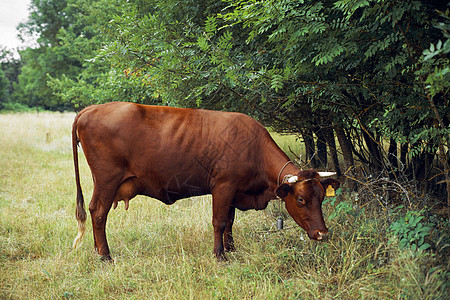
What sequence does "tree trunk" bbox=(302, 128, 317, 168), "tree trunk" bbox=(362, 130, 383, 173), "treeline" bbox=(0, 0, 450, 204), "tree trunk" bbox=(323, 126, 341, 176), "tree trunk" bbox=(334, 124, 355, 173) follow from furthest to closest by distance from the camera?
1. "tree trunk" bbox=(323, 126, 341, 176)
2. "tree trunk" bbox=(302, 128, 317, 168)
3. "tree trunk" bbox=(334, 124, 355, 173)
4. "tree trunk" bbox=(362, 130, 383, 173)
5. "treeline" bbox=(0, 0, 450, 204)

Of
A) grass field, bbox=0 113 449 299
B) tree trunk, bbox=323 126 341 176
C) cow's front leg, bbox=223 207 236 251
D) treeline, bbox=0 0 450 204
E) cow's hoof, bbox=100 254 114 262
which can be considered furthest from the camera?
tree trunk, bbox=323 126 341 176

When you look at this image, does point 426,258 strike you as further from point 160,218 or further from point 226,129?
point 160,218

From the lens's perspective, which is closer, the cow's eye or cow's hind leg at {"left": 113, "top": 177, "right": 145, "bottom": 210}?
the cow's eye

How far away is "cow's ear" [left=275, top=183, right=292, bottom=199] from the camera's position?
3781mm

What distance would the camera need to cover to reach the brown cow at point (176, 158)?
4.21 meters

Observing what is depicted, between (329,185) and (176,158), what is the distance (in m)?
1.73

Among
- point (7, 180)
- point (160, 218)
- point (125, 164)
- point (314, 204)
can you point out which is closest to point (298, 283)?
point (314, 204)

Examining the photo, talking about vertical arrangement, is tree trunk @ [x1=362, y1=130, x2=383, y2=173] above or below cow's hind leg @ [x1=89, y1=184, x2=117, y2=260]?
above

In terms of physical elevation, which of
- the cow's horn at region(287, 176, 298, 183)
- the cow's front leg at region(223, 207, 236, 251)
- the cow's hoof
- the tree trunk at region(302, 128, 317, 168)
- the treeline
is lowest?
the cow's hoof

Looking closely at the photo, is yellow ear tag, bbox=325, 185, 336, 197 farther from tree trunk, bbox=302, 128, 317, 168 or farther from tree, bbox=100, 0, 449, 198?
tree trunk, bbox=302, 128, 317, 168

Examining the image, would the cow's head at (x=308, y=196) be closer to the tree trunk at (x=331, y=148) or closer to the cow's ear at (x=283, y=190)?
the cow's ear at (x=283, y=190)

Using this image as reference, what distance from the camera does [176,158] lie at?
424cm

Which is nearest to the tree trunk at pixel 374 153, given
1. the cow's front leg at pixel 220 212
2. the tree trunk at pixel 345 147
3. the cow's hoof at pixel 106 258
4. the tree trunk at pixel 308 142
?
the tree trunk at pixel 345 147

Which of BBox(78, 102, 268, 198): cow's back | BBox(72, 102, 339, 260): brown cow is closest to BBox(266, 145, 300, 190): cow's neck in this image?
BBox(72, 102, 339, 260): brown cow
